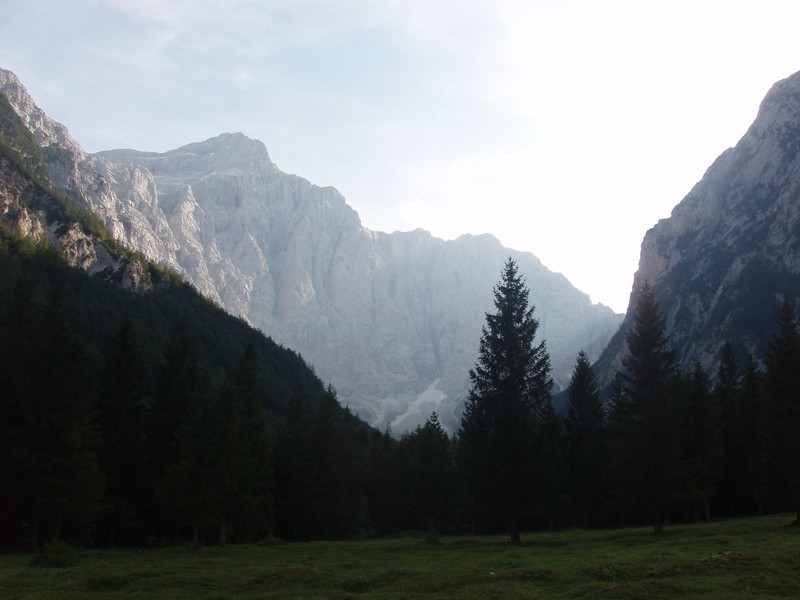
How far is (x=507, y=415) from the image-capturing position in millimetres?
38281

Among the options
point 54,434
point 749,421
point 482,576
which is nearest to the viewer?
point 482,576

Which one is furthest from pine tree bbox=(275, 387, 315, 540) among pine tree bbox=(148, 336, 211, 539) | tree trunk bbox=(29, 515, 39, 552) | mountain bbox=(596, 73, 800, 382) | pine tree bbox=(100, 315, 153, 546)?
mountain bbox=(596, 73, 800, 382)

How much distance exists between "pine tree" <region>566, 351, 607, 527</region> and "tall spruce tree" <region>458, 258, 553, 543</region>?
31.4 m

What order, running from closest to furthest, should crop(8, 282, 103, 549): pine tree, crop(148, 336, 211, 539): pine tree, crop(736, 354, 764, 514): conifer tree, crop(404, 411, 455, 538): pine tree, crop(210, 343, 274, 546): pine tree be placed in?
crop(8, 282, 103, 549): pine tree < crop(210, 343, 274, 546): pine tree < crop(148, 336, 211, 539): pine tree < crop(736, 354, 764, 514): conifer tree < crop(404, 411, 455, 538): pine tree

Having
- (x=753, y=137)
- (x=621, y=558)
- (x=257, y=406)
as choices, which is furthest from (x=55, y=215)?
(x=753, y=137)

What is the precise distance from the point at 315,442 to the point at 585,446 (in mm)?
28437

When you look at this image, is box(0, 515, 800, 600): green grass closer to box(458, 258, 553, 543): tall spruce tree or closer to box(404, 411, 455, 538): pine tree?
box(458, 258, 553, 543): tall spruce tree

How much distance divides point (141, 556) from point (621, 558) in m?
24.7

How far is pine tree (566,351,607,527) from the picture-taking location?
224 ft

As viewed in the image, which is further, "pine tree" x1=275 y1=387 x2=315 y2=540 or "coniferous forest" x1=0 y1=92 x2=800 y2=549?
"pine tree" x1=275 y1=387 x2=315 y2=540

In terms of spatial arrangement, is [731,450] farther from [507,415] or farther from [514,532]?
[507,415]

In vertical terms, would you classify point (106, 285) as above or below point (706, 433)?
above

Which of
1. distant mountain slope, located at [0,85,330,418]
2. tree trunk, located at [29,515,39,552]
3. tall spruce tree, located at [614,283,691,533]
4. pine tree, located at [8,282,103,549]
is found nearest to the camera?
tall spruce tree, located at [614,283,691,533]

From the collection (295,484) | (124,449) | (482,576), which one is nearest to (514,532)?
(482,576)
